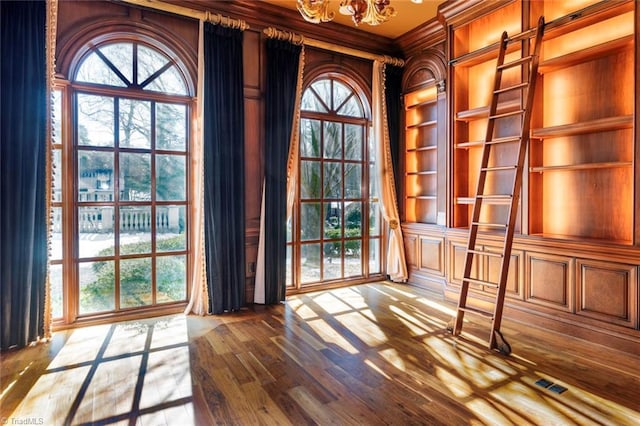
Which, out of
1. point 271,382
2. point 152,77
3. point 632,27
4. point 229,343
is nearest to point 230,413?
point 271,382

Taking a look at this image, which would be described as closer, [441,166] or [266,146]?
[266,146]

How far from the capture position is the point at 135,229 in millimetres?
3840

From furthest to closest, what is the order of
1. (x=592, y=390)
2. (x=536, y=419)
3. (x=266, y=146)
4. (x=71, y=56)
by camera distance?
(x=266, y=146) → (x=71, y=56) → (x=592, y=390) → (x=536, y=419)

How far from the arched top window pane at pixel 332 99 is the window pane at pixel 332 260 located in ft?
5.87

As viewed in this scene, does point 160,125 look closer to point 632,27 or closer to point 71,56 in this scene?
point 71,56

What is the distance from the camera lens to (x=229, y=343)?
3178mm

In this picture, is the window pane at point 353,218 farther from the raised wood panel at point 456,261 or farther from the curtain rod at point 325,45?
the curtain rod at point 325,45

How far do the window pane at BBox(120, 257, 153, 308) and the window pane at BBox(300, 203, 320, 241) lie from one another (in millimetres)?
1832

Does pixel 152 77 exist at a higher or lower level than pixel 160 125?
higher

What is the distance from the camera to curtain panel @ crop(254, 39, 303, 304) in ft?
13.9

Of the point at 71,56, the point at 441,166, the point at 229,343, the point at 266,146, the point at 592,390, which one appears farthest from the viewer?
the point at 441,166

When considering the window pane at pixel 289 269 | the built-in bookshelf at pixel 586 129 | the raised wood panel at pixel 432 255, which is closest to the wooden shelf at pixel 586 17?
the built-in bookshelf at pixel 586 129

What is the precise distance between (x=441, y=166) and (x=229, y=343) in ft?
10.8

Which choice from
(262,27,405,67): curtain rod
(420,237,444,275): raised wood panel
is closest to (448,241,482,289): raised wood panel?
(420,237,444,275): raised wood panel
